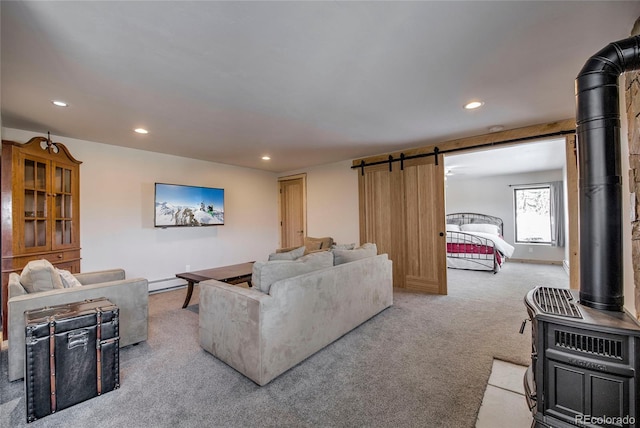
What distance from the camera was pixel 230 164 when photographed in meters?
5.58

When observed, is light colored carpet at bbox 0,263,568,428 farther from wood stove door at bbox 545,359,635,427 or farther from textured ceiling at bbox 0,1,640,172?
textured ceiling at bbox 0,1,640,172

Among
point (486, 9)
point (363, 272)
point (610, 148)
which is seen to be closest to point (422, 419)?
point (363, 272)

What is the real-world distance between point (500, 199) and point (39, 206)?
361 inches

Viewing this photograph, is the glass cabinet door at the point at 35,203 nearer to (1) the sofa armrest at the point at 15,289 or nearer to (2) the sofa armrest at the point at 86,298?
(1) the sofa armrest at the point at 15,289

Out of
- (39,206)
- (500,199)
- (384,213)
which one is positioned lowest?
(384,213)

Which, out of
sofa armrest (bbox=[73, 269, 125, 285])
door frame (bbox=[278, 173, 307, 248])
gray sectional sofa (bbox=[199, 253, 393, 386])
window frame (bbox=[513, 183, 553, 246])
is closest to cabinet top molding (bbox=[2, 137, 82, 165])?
sofa armrest (bbox=[73, 269, 125, 285])

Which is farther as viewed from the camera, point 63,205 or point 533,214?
point 533,214

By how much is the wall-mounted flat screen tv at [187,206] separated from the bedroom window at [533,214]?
742 cm

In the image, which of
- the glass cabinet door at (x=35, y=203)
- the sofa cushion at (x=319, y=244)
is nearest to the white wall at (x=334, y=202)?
the sofa cushion at (x=319, y=244)

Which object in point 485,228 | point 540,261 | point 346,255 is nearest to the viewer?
point 346,255

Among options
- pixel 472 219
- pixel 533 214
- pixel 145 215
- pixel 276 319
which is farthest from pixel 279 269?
pixel 533 214

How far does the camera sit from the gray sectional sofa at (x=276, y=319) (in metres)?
1.97

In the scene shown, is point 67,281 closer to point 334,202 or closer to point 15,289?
point 15,289

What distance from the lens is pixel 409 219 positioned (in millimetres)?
4477
